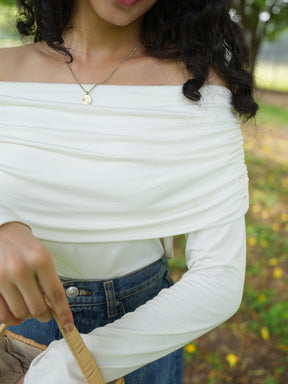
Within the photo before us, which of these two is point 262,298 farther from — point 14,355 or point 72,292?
point 14,355

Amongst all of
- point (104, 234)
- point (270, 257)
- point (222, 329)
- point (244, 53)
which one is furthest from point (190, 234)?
point (270, 257)

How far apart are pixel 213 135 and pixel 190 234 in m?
0.32

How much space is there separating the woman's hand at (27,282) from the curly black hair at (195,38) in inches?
28.0

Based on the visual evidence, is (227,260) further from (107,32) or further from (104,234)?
(107,32)

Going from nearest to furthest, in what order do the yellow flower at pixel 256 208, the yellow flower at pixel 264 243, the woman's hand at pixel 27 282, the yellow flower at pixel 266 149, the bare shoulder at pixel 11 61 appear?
the woman's hand at pixel 27 282
the bare shoulder at pixel 11 61
the yellow flower at pixel 264 243
the yellow flower at pixel 256 208
the yellow flower at pixel 266 149

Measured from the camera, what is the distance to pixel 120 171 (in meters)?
1.15

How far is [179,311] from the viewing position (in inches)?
39.6

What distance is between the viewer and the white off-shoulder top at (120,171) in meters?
1.15

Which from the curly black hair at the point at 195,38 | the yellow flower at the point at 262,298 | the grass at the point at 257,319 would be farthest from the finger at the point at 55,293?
the yellow flower at the point at 262,298

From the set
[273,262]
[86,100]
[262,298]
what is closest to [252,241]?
[273,262]

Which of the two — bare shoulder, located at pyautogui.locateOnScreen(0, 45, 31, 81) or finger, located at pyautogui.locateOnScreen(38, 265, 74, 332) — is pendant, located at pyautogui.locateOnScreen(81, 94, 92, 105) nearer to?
bare shoulder, located at pyautogui.locateOnScreen(0, 45, 31, 81)

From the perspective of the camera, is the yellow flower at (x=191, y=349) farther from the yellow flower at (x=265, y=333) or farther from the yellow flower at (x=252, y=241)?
the yellow flower at (x=252, y=241)

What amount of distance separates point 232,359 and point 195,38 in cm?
246

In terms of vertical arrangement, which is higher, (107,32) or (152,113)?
(107,32)
